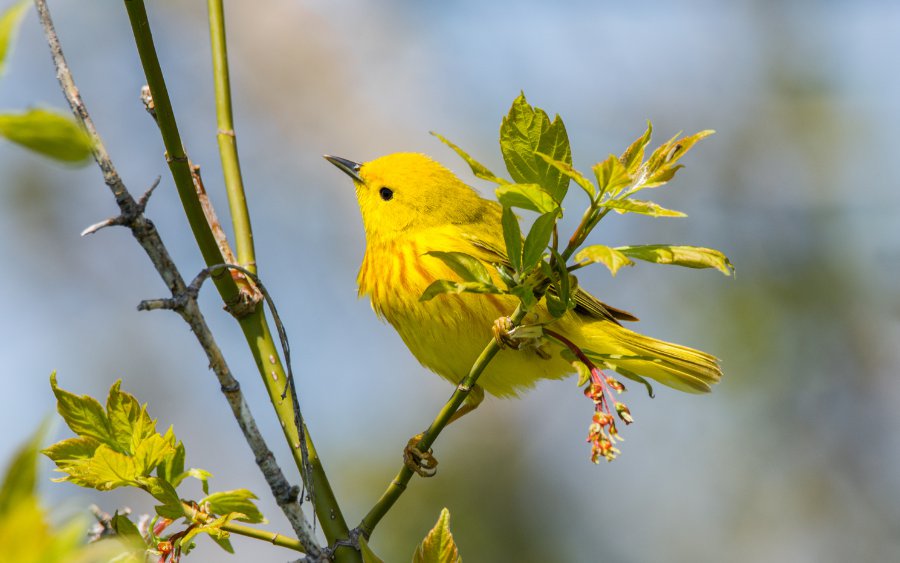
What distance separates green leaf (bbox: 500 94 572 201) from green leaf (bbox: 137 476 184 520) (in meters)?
0.68

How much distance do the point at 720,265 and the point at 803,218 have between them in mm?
5820

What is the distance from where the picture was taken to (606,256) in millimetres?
1034

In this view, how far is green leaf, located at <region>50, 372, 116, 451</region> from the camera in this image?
1.22 meters

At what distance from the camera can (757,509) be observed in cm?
572

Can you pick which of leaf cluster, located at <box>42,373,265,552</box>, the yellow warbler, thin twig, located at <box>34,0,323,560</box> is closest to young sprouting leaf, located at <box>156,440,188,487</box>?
leaf cluster, located at <box>42,373,265,552</box>


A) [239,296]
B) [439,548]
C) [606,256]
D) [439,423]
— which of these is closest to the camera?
[606,256]

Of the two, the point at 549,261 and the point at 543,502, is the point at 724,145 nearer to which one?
the point at 543,502

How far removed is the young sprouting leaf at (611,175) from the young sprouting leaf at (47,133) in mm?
656

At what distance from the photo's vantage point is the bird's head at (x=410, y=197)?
10.4 feet

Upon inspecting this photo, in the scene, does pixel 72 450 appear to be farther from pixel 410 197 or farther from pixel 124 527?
pixel 410 197

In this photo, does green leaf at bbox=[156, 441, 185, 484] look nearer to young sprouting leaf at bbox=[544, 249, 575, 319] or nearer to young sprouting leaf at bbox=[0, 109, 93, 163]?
young sprouting leaf at bbox=[544, 249, 575, 319]

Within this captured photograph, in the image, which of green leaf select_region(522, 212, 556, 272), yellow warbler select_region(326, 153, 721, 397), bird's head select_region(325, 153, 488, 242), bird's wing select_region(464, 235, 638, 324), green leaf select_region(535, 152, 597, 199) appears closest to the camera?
green leaf select_region(535, 152, 597, 199)

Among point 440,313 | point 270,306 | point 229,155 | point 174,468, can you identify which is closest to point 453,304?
point 440,313

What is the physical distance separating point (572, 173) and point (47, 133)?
2.01ft
